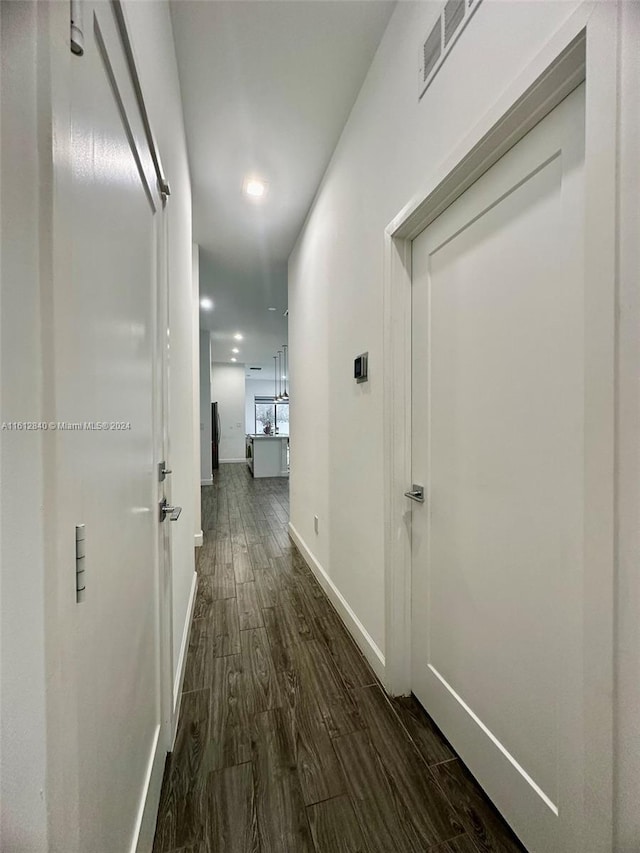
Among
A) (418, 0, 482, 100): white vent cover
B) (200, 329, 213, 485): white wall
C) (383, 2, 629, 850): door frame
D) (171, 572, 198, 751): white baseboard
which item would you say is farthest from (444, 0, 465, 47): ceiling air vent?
(200, 329, 213, 485): white wall

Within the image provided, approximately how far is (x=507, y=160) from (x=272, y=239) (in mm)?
2735

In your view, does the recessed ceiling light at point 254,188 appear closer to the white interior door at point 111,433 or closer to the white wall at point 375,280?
the white wall at point 375,280

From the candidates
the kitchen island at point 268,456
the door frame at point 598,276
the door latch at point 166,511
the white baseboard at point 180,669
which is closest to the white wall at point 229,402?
the kitchen island at point 268,456

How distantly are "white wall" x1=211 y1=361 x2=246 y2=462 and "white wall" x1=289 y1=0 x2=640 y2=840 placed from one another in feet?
22.9

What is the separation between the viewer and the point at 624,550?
65cm

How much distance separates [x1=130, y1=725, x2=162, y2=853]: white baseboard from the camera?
87 cm

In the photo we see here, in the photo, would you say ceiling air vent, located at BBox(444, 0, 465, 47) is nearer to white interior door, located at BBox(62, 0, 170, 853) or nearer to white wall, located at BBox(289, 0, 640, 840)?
white wall, located at BBox(289, 0, 640, 840)

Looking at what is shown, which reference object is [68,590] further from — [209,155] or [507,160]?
[209,155]

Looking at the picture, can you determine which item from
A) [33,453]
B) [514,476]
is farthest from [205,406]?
[33,453]

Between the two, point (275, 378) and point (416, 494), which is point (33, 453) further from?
point (275, 378)

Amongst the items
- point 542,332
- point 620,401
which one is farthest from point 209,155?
point 620,401

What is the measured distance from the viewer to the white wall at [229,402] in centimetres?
983

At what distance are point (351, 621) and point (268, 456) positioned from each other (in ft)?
18.7

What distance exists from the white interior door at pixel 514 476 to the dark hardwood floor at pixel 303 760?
0.16 metres
